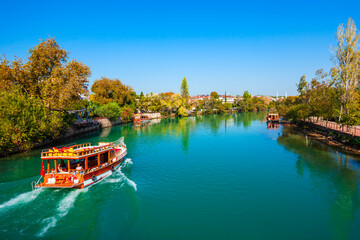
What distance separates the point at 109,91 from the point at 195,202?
6625 cm

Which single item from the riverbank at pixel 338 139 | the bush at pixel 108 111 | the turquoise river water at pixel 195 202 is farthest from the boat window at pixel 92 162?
the bush at pixel 108 111

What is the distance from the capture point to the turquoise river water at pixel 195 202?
11484 mm

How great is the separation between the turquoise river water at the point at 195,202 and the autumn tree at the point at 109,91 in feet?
157

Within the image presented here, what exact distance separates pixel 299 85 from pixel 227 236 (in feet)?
197

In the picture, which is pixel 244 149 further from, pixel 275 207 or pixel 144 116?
pixel 144 116

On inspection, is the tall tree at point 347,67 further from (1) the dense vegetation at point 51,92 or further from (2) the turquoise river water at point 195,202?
(2) the turquoise river water at point 195,202

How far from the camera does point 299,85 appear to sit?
2317 inches

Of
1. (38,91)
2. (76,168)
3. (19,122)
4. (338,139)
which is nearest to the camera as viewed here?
(76,168)

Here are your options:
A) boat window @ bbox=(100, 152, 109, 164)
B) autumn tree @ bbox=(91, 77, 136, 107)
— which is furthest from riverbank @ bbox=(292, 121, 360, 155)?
autumn tree @ bbox=(91, 77, 136, 107)

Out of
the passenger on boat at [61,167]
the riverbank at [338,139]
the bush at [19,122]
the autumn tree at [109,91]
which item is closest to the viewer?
the passenger on boat at [61,167]

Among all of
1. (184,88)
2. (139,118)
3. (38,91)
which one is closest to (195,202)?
(38,91)

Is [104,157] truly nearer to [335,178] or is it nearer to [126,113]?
[335,178]

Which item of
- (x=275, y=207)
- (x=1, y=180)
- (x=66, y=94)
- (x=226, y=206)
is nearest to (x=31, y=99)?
(x=66, y=94)

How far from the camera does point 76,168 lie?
1639 centimetres
